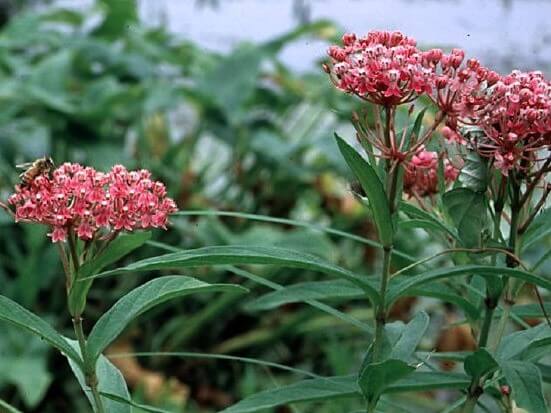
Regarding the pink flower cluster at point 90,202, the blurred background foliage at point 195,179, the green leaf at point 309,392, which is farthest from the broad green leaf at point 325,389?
the blurred background foliage at point 195,179

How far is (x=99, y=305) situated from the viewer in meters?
2.17

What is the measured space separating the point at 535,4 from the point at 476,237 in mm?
2306

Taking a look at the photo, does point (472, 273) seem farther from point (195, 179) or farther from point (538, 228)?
point (195, 179)

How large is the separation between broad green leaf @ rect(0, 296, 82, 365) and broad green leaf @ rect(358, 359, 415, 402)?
0.14 metres

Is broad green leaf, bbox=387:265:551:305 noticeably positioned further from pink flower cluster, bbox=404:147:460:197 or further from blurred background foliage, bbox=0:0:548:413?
blurred background foliage, bbox=0:0:548:413

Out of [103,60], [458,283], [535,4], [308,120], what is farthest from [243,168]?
[458,283]

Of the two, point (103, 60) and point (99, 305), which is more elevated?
point (103, 60)

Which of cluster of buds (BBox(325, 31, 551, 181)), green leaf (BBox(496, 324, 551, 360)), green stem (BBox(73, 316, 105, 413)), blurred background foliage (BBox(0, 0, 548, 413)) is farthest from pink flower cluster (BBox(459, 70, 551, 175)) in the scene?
blurred background foliage (BBox(0, 0, 548, 413))

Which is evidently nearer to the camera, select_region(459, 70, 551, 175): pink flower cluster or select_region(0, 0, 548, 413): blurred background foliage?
select_region(459, 70, 551, 175): pink flower cluster

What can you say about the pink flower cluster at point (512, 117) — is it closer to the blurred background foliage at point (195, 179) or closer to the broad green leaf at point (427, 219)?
the broad green leaf at point (427, 219)

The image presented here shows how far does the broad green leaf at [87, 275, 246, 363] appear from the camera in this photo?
544mm

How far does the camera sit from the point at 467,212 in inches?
22.8

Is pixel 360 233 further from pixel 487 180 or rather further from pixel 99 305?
pixel 487 180

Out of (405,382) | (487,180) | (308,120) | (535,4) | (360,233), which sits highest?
(535,4)
